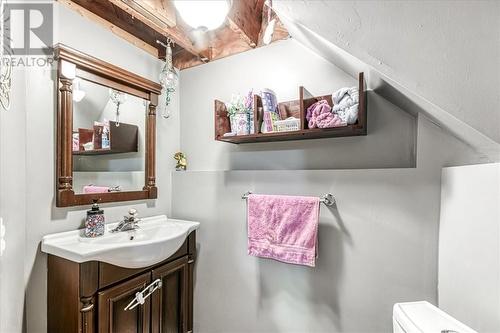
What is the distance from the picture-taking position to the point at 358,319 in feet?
4.22

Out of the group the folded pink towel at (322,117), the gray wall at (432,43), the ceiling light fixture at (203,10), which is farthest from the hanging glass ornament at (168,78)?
the gray wall at (432,43)

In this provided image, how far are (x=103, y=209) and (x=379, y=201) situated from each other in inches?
64.7

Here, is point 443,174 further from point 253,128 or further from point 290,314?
point 290,314

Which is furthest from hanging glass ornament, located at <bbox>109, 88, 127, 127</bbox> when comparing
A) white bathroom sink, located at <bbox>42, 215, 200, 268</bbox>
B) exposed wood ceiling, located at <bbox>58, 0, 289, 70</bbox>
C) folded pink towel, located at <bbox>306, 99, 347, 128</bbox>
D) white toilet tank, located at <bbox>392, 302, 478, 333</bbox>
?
white toilet tank, located at <bbox>392, 302, 478, 333</bbox>

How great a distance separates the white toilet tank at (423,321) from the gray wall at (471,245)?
0.34 ft

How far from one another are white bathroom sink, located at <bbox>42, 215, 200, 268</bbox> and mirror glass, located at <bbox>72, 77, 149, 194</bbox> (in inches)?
10.9

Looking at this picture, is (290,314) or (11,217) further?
(290,314)

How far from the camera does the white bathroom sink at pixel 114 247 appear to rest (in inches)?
42.2

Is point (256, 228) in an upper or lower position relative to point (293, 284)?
upper

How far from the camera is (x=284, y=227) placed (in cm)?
139

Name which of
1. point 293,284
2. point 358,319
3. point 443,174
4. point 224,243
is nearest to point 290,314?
point 293,284

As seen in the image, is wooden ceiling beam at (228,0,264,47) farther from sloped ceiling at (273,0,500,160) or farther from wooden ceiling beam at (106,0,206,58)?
sloped ceiling at (273,0,500,160)

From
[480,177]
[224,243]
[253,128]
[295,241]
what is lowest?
[224,243]

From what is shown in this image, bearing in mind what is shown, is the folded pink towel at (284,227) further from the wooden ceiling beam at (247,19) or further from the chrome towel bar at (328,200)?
the wooden ceiling beam at (247,19)
